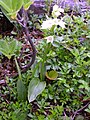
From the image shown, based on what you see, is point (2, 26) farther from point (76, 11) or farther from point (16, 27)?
point (76, 11)

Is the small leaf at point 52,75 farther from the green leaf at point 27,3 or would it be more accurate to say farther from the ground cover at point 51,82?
the green leaf at point 27,3

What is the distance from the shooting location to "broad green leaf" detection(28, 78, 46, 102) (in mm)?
1466

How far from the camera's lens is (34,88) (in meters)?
1.50

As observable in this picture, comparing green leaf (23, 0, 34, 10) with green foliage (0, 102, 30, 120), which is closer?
green leaf (23, 0, 34, 10)

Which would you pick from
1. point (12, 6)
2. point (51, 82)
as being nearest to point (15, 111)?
point (51, 82)

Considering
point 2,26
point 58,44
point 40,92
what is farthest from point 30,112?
point 2,26

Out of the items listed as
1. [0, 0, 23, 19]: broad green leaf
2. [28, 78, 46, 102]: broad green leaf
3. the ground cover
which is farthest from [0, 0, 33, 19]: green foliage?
[28, 78, 46, 102]: broad green leaf

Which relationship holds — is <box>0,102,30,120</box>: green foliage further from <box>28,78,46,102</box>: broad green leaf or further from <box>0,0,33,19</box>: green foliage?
<box>0,0,33,19</box>: green foliage

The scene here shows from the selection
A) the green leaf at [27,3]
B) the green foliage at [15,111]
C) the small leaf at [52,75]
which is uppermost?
the green leaf at [27,3]

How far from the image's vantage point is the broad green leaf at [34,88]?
1466 millimetres

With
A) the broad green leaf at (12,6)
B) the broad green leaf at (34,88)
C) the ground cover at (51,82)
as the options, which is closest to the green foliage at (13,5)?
the broad green leaf at (12,6)

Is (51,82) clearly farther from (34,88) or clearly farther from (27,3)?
(27,3)

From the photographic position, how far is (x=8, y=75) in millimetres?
1723

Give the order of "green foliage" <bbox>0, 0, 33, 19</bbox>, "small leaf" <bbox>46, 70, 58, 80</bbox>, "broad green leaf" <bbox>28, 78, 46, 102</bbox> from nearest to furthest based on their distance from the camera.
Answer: "green foliage" <bbox>0, 0, 33, 19</bbox> < "broad green leaf" <bbox>28, 78, 46, 102</bbox> < "small leaf" <bbox>46, 70, 58, 80</bbox>
